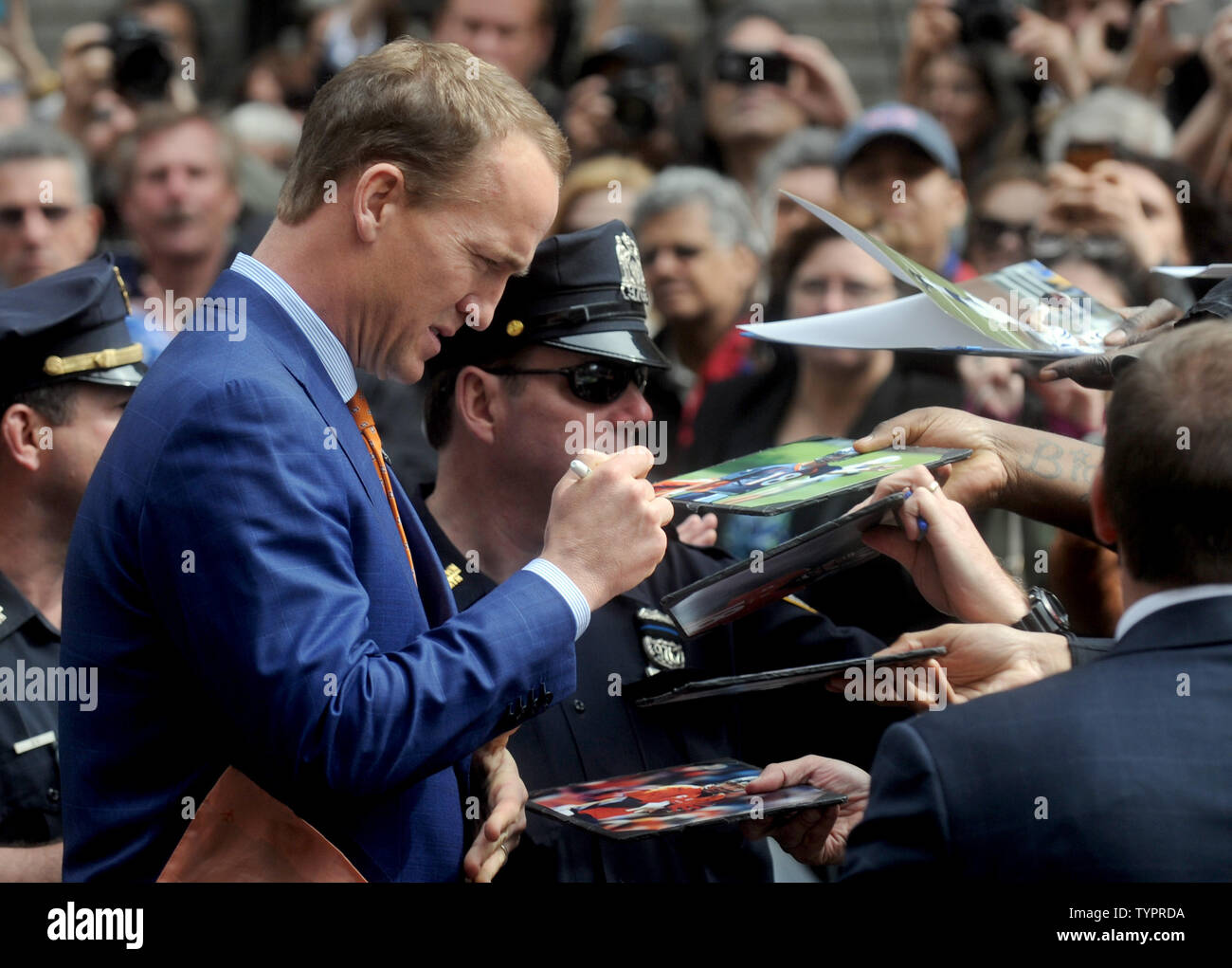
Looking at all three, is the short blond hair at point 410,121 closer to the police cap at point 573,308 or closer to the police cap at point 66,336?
the police cap at point 573,308

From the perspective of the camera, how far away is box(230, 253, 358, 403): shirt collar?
207cm

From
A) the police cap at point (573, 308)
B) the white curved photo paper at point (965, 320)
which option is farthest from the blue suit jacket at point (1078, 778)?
the police cap at point (573, 308)

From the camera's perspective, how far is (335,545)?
1876mm

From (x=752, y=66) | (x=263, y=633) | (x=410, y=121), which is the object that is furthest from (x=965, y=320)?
(x=752, y=66)

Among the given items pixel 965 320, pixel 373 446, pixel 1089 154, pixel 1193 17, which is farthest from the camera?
pixel 1193 17

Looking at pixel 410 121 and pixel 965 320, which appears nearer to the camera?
pixel 410 121

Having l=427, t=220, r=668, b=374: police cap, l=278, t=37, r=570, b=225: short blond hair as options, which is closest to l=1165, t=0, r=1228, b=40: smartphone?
l=427, t=220, r=668, b=374: police cap

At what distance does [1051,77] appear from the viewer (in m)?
6.38

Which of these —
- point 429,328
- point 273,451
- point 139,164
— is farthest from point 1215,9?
point 273,451

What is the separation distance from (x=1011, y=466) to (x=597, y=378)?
817 mm

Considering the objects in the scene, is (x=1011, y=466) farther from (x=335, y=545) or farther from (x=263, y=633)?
(x=263, y=633)

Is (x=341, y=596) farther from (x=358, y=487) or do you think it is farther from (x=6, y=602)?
(x=6, y=602)

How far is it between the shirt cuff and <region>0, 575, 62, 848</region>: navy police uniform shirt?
1.35 m

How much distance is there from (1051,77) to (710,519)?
3.94m
